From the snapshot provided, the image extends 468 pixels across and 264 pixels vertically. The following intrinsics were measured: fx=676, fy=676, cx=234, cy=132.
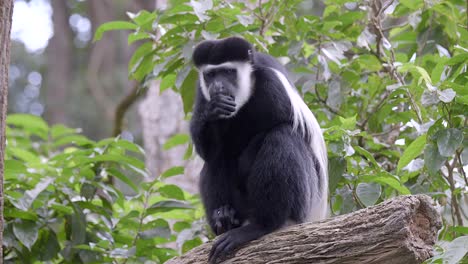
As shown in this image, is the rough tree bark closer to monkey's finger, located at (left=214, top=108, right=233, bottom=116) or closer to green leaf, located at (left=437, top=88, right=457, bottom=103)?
green leaf, located at (left=437, top=88, right=457, bottom=103)

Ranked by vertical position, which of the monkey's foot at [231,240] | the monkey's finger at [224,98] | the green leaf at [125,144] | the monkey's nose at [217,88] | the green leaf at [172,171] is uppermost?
the monkey's nose at [217,88]

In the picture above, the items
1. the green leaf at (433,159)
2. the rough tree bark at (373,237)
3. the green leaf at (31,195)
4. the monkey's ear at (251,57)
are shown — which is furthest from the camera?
the green leaf at (31,195)

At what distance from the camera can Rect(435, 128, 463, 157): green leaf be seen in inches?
97.0

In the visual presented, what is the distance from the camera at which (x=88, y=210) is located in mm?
3498

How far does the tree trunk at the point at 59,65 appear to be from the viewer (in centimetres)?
1253

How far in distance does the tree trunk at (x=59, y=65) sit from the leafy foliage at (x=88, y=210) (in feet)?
29.9

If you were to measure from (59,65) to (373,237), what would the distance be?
12452 millimetres

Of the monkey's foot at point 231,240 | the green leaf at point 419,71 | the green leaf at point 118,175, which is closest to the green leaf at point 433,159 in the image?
the green leaf at point 419,71

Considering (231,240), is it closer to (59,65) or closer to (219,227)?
(219,227)

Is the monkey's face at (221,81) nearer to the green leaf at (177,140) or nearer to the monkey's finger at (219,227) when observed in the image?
the monkey's finger at (219,227)

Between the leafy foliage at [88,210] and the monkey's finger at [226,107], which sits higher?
the monkey's finger at [226,107]

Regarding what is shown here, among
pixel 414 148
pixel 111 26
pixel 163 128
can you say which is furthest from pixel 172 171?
pixel 163 128

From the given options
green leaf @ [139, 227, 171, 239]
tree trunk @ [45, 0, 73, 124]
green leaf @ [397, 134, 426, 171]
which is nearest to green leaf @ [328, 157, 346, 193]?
green leaf @ [397, 134, 426, 171]

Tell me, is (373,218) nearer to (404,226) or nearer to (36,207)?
(404,226)
